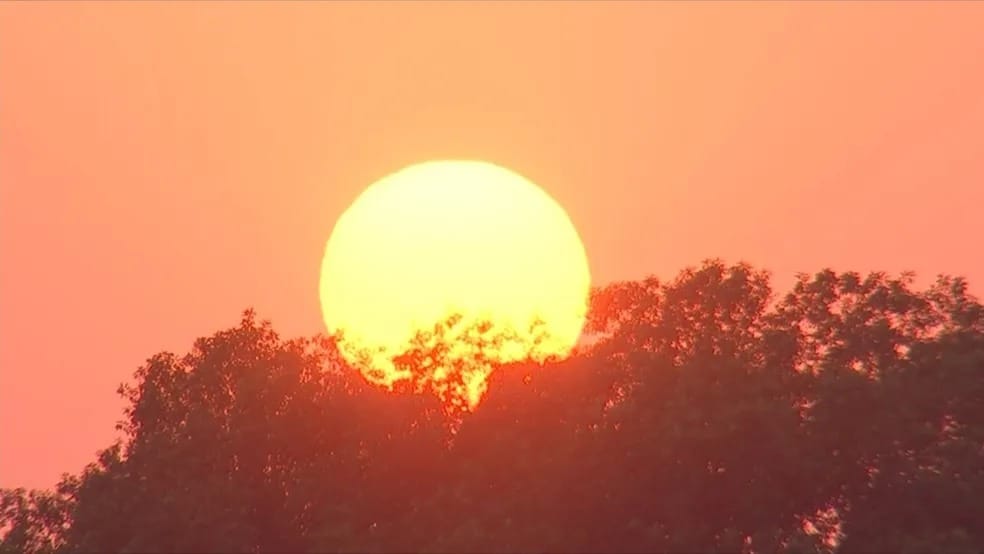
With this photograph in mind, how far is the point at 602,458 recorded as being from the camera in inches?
1834

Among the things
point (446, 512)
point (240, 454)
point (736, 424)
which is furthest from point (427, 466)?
point (736, 424)

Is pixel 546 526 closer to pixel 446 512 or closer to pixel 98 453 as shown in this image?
pixel 446 512

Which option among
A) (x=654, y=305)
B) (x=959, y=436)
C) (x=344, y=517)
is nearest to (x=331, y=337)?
(x=344, y=517)

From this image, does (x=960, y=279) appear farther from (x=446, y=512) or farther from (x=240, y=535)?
(x=240, y=535)

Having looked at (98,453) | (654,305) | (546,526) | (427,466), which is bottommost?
(546,526)

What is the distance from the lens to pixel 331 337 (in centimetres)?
5144

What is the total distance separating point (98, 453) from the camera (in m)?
52.3

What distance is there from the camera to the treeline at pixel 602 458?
151ft

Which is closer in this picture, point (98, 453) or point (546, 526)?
point (546, 526)

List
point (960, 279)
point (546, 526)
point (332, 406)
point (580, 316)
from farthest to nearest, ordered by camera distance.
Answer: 1. point (580, 316)
2. point (960, 279)
3. point (332, 406)
4. point (546, 526)

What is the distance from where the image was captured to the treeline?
1806 inches

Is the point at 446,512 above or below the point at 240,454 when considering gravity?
below

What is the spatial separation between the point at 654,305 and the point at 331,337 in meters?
10.7

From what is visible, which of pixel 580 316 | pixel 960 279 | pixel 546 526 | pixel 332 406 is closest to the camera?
pixel 546 526
